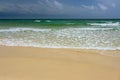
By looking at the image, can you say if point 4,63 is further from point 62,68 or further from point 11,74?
point 62,68

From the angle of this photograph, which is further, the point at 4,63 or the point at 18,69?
the point at 4,63

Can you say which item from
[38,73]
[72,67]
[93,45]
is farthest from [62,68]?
[93,45]

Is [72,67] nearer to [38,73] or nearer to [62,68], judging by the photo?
[62,68]

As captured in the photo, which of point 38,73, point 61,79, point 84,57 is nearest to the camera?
point 61,79

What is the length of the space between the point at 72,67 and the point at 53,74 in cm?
61

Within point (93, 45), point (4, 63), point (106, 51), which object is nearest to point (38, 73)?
point (4, 63)

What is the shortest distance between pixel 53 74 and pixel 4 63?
1239 millimetres

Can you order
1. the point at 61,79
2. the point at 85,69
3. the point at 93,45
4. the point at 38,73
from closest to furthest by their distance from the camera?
the point at 61,79 < the point at 38,73 < the point at 85,69 < the point at 93,45

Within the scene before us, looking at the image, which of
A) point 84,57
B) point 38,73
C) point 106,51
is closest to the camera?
point 38,73

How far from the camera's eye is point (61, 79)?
12.5 ft

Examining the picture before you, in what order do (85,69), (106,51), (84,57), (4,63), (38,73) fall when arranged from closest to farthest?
(38,73) → (85,69) → (4,63) → (84,57) → (106,51)

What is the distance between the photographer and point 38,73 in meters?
4.11

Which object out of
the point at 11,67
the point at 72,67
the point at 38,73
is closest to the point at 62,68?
the point at 72,67

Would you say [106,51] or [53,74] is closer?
[53,74]
